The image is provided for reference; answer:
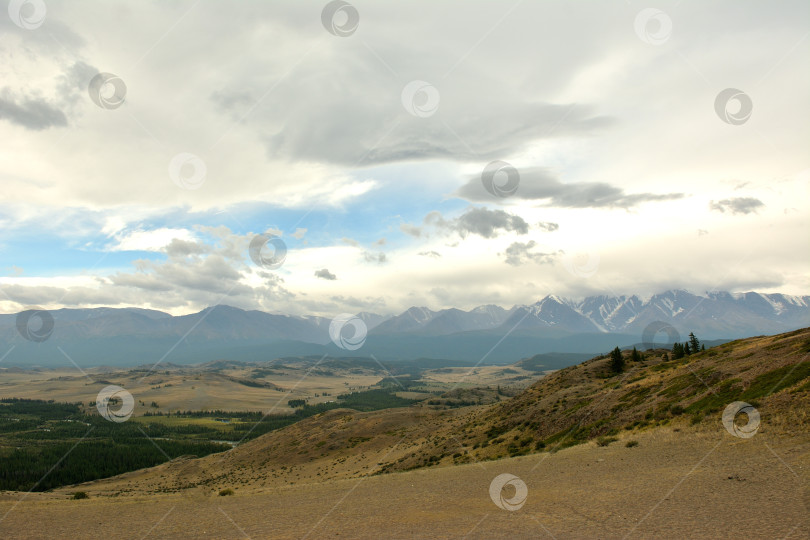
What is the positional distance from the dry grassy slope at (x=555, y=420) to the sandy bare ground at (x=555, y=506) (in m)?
4.77

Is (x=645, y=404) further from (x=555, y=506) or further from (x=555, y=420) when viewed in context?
(x=555, y=506)

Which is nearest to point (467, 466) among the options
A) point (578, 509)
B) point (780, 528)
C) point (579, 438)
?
point (579, 438)

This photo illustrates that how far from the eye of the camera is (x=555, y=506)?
19422 mm

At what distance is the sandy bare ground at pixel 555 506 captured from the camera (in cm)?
1574

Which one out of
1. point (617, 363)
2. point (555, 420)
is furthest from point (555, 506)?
point (617, 363)

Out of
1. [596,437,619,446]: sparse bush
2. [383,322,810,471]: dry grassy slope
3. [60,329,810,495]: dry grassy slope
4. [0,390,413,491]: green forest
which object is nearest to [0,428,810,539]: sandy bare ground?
[596,437,619,446]: sparse bush

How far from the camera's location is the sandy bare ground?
15742 millimetres

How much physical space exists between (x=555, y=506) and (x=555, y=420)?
2658 cm

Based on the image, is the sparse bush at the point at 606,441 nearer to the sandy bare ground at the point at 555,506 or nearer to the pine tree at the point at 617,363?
the sandy bare ground at the point at 555,506

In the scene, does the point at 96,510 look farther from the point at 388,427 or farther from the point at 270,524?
the point at 388,427

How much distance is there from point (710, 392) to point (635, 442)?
30.3ft

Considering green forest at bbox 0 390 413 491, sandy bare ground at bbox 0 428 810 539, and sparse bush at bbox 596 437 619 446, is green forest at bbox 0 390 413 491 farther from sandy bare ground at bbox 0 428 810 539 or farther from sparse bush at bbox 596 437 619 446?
sparse bush at bbox 596 437 619 446

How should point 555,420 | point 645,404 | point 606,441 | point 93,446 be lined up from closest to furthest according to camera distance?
point 606,441 → point 645,404 → point 555,420 → point 93,446

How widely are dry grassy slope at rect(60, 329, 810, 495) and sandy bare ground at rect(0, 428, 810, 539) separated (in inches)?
188
